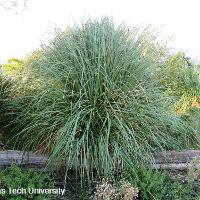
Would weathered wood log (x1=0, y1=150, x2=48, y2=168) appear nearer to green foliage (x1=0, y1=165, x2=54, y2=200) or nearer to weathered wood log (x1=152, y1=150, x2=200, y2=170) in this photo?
green foliage (x1=0, y1=165, x2=54, y2=200)

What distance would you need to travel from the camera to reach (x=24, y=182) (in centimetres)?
325

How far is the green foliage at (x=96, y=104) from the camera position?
3.52 meters

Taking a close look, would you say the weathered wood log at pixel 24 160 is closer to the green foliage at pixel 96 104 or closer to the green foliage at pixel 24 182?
the green foliage at pixel 96 104

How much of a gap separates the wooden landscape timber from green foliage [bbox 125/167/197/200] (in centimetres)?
24

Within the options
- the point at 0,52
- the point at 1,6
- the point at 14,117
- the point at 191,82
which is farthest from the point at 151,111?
the point at 1,6

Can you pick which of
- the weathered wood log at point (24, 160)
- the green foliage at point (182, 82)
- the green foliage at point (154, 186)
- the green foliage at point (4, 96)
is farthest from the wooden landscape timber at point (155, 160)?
the green foliage at point (182, 82)

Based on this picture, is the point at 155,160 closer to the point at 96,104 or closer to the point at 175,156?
the point at 175,156

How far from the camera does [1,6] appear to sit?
9.70 m

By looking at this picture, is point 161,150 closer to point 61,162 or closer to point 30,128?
point 61,162

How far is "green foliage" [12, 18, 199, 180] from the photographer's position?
352 centimetres

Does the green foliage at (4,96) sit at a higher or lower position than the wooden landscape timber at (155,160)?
higher

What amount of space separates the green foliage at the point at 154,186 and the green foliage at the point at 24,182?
69cm

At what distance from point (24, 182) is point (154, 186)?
1048 mm

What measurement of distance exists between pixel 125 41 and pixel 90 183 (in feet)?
4.48
